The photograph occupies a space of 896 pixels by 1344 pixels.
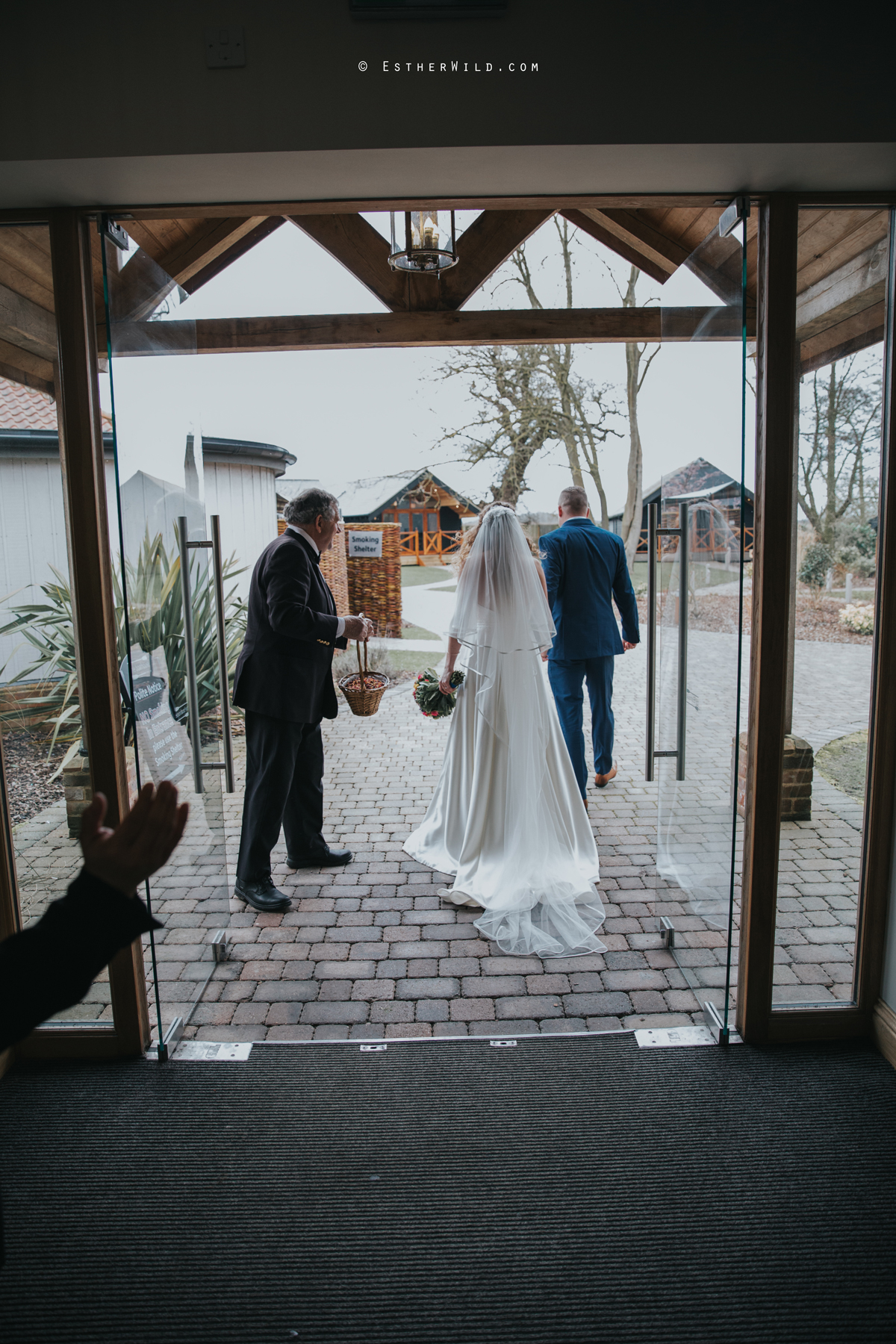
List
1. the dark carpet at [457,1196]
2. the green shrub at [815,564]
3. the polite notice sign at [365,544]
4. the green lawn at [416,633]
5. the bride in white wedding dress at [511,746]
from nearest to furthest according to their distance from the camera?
1. the dark carpet at [457,1196]
2. the green shrub at [815,564]
3. the bride in white wedding dress at [511,746]
4. the polite notice sign at [365,544]
5. the green lawn at [416,633]

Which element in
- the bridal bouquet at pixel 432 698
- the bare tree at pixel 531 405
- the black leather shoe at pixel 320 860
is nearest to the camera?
the black leather shoe at pixel 320 860

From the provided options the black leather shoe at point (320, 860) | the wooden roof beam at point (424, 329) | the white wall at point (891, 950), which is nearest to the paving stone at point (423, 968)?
the black leather shoe at point (320, 860)

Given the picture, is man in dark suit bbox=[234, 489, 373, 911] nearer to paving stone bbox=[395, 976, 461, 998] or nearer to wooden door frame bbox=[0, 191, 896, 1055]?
paving stone bbox=[395, 976, 461, 998]

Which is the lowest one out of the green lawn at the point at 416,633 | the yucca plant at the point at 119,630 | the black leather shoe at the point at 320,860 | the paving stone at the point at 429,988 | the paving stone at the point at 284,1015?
the paving stone at the point at 284,1015

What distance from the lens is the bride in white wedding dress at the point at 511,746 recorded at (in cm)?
371

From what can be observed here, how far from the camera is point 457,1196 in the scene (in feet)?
7.04

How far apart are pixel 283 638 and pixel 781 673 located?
82.3 inches

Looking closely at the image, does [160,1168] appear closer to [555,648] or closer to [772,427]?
[772,427]

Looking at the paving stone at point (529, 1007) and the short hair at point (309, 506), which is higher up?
the short hair at point (309, 506)

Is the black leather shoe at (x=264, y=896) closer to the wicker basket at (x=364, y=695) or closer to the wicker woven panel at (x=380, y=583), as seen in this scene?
the wicker basket at (x=364, y=695)

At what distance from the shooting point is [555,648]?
4.66m

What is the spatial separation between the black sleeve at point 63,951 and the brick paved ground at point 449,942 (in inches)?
68.0

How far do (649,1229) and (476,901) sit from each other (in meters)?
1.75

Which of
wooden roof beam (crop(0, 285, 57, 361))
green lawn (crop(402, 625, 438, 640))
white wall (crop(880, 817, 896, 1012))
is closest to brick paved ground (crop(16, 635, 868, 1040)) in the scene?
white wall (crop(880, 817, 896, 1012))
